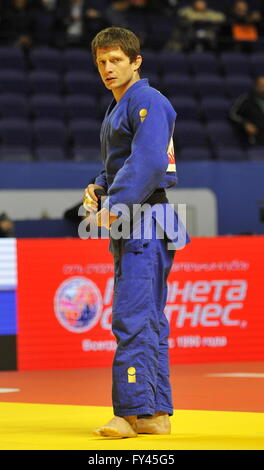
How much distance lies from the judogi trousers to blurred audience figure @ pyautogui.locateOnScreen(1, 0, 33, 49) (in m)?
10.4

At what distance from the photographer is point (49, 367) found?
8.57m

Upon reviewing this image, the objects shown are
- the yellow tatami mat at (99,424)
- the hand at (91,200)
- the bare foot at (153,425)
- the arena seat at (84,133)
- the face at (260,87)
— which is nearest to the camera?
the yellow tatami mat at (99,424)

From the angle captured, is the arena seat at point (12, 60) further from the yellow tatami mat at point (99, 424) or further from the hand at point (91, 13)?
the yellow tatami mat at point (99, 424)

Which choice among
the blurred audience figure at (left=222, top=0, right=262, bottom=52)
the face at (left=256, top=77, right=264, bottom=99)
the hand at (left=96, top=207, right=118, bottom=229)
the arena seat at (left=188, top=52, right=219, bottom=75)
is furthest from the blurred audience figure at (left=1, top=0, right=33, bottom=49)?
the hand at (left=96, top=207, right=118, bottom=229)

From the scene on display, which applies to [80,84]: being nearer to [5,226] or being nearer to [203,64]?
[203,64]

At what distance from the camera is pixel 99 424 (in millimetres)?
4707

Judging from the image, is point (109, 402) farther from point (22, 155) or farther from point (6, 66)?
point (6, 66)

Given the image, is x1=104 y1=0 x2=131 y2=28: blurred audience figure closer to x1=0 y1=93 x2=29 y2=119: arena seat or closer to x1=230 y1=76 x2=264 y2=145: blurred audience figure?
x1=230 y1=76 x2=264 y2=145: blurred audience figure

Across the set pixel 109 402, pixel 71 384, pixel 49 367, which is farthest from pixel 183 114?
pixel 109 402

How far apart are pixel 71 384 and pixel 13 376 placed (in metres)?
0.94

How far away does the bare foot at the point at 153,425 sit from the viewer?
13.9ft

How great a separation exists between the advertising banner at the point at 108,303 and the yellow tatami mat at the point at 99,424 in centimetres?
305

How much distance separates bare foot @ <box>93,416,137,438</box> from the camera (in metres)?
4.08

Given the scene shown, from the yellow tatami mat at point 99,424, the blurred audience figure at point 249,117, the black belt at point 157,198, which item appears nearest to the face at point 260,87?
the blurred audience figure at point 249,117
